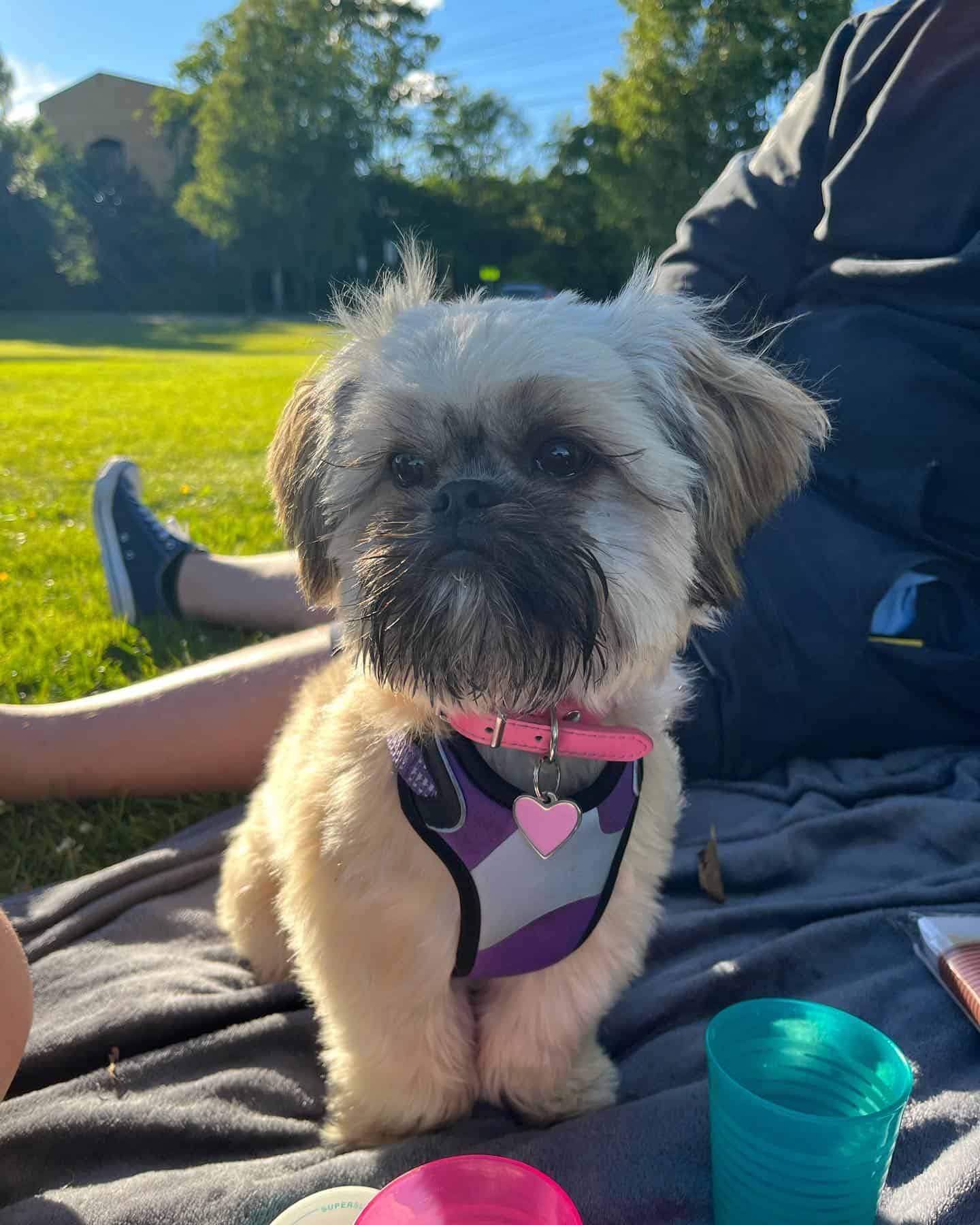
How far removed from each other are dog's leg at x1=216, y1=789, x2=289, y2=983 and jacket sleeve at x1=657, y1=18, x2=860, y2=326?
225 centimetres

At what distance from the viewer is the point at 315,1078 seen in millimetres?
2037

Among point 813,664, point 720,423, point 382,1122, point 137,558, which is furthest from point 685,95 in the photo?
point 382,1122

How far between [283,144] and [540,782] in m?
44.4

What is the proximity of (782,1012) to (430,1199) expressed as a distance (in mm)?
681

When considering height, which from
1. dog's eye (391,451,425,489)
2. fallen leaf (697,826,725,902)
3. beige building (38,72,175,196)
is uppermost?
beige building (38,72,175,196)

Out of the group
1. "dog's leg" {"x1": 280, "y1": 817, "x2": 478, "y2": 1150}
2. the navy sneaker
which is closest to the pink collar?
"dog's leg" {"x1": 280, "y1": 817, "x2": 478, "y2": 1150}

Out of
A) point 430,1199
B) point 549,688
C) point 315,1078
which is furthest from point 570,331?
point 315,1078

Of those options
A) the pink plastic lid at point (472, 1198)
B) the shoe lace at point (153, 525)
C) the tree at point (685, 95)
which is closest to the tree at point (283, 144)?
the tree at point (685, 95)

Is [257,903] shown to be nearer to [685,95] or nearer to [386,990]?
[386,990]

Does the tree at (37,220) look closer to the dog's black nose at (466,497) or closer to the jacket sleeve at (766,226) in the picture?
the jacket sleeve at (766,226)

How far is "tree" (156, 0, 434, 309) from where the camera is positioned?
129ft

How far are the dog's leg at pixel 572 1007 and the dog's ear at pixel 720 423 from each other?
57 centimetres

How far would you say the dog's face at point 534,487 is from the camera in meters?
1.50

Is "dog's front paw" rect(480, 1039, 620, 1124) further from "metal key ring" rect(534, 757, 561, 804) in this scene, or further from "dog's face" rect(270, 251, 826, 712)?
"dog's face" rect(270, 251, 826, 712)
